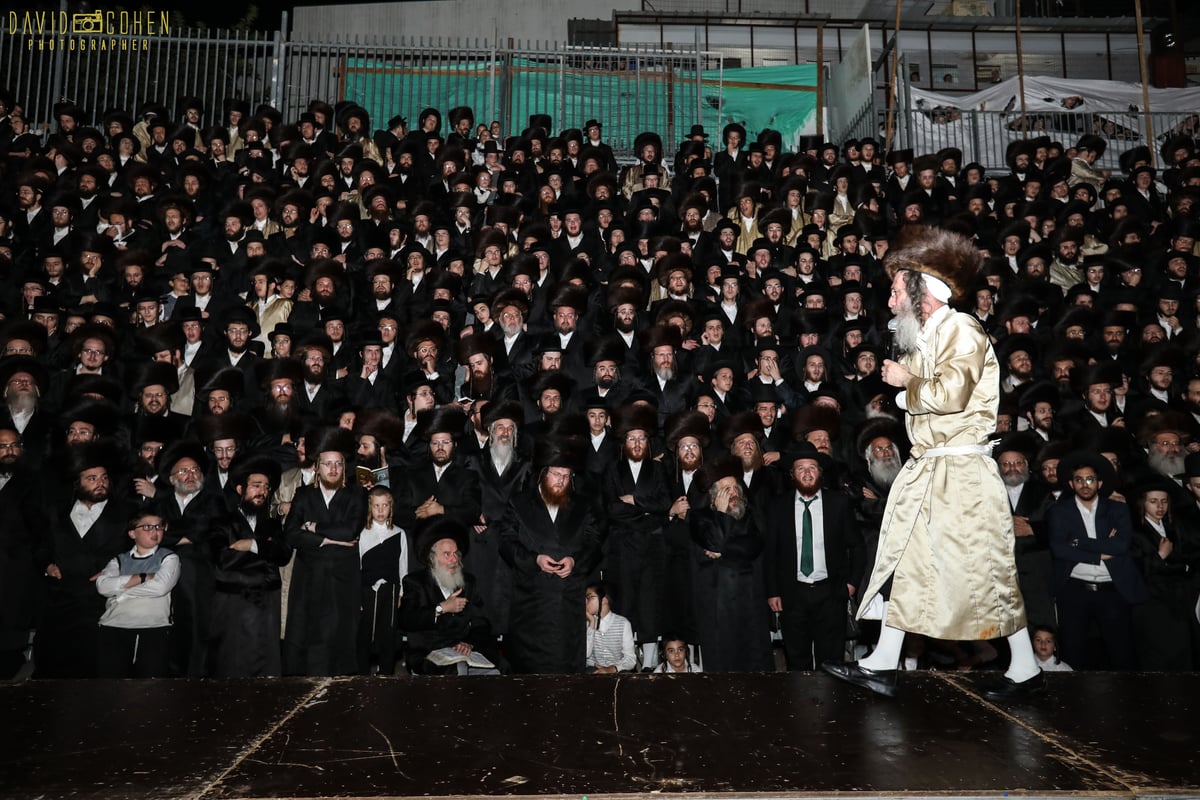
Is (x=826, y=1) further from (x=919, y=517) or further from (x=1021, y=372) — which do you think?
(x=919, y=517)

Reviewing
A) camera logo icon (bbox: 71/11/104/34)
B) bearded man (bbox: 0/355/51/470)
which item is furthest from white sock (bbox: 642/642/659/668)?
camera logo icon (bbox: 71/11/104/34)

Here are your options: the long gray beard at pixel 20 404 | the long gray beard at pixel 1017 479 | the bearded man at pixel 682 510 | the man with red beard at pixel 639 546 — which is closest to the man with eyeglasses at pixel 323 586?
the man with red beard at pixel 639 546

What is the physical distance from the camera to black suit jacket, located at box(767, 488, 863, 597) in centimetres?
622

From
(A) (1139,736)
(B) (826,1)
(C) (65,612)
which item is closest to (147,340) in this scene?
(C) (65,612)

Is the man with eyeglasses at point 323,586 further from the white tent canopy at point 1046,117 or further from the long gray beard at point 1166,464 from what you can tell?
the white tent canopy at point 1046,117

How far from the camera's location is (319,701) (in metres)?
3.34

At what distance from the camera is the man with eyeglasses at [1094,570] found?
5883 mm

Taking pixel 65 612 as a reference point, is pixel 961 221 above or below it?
above

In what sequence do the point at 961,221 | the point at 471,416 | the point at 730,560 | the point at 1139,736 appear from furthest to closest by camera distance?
the point at 961,221
the point at 471,416
the point at 730,560
the point at 1139,736

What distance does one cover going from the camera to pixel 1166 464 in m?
6.82

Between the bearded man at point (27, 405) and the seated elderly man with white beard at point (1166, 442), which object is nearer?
the bearded man at point (27, 405)

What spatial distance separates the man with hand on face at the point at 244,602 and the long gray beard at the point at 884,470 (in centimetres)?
440

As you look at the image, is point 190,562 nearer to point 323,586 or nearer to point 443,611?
point 323,586

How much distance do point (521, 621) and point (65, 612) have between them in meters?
2.99
